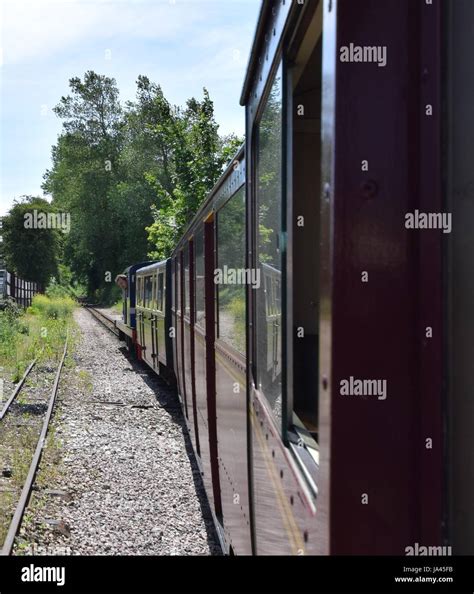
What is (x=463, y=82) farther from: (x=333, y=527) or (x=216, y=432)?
(x=216, y=432)

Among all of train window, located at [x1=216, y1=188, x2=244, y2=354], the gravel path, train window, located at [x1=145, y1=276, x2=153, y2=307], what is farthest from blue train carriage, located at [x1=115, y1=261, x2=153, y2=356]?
train window, located at [x1=216, y1=188, x2=244, y2=354]

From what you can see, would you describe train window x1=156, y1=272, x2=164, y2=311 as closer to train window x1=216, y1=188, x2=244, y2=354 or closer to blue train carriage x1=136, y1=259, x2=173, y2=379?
blue train carriage x1=136, y1=259, x2=173, y2=379

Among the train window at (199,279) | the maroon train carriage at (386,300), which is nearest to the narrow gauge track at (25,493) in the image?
the train window at (199,279)

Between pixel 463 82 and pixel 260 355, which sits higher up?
pixel 463 82

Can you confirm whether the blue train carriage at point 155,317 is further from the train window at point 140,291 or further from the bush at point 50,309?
the bush at point 50,309

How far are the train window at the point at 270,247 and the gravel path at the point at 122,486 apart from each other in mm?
2985

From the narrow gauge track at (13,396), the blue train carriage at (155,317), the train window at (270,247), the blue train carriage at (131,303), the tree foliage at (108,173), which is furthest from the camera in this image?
the tree foliage at (108,173)

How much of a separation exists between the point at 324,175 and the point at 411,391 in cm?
45

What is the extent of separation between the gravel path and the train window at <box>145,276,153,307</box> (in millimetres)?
2150

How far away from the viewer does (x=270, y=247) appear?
8.16 ft

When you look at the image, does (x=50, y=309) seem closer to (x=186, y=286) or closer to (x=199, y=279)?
(x=186, y=286)

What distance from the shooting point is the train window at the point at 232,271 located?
3350 millimetres
